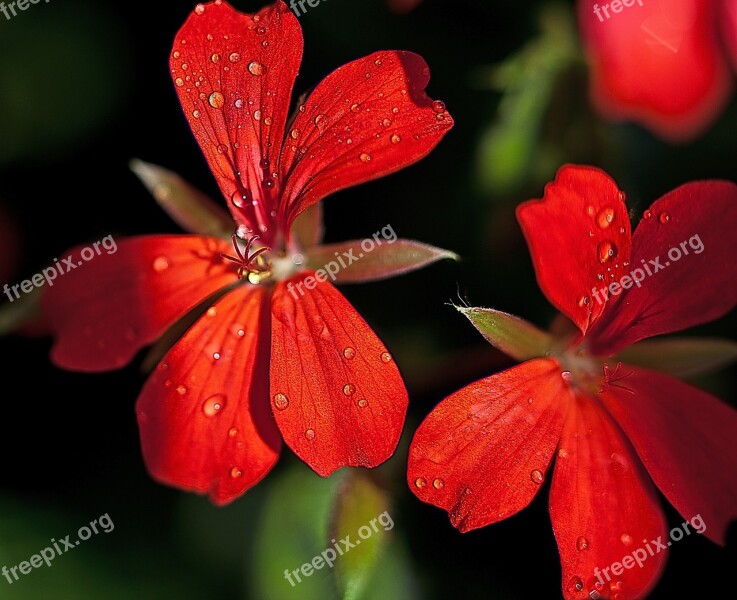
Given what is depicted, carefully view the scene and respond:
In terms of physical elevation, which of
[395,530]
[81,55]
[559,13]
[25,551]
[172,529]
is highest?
[81,55]

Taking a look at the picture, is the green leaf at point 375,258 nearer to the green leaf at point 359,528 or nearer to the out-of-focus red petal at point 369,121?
the out-of-focus red petal at point 369,121

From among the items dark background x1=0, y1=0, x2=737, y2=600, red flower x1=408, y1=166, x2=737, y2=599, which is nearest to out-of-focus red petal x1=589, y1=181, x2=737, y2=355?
red flower x1=408, y1=166, x2=737, y2=599

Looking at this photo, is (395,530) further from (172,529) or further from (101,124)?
(101,124)

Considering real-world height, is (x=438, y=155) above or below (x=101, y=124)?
below

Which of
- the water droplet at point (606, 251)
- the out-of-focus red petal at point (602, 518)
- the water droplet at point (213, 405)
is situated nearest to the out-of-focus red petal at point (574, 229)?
the water droplet at point (606, 251)

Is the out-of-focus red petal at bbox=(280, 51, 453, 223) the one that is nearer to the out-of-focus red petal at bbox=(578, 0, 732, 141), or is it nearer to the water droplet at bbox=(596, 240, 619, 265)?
the water droplet at bbox=(596, 240, 619, 265)

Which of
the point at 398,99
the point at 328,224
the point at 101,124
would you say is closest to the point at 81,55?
the point at 101,124
